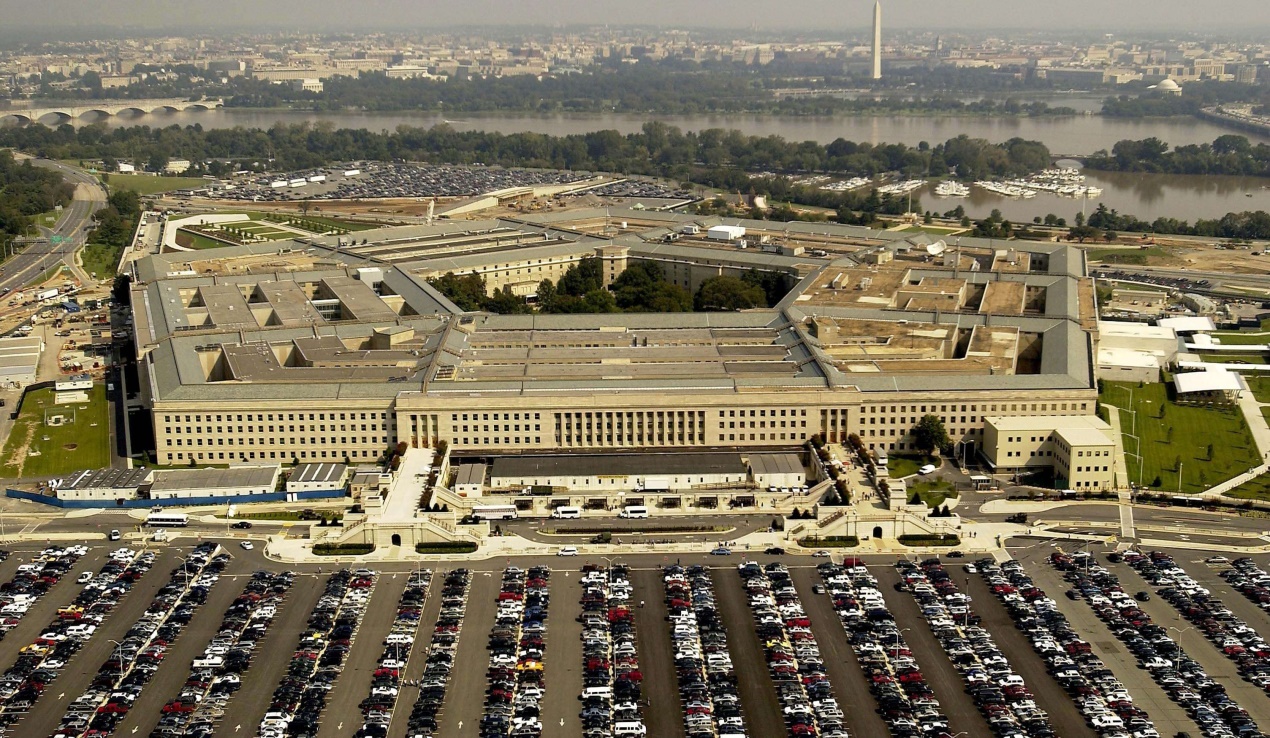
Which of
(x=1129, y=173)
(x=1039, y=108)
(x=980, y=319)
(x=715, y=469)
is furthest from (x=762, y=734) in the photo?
(x=1039, y=108)

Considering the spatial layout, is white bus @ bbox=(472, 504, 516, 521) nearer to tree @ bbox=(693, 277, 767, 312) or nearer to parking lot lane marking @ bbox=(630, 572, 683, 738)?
parking lot lane marking @ bbox=(630, 572, 683, 738)

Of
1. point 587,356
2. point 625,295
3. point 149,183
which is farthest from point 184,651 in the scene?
point 149,183

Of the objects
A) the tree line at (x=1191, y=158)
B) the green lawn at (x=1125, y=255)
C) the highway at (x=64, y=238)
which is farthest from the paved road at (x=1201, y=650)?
the tree line at (x=1191, y=158)

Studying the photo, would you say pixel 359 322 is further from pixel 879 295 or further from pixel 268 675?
pixel 268 675

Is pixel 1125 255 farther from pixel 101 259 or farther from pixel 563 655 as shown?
pixel 101 259

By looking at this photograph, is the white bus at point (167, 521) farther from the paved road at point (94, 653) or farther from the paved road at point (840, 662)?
the paved road at point (840, 662)
